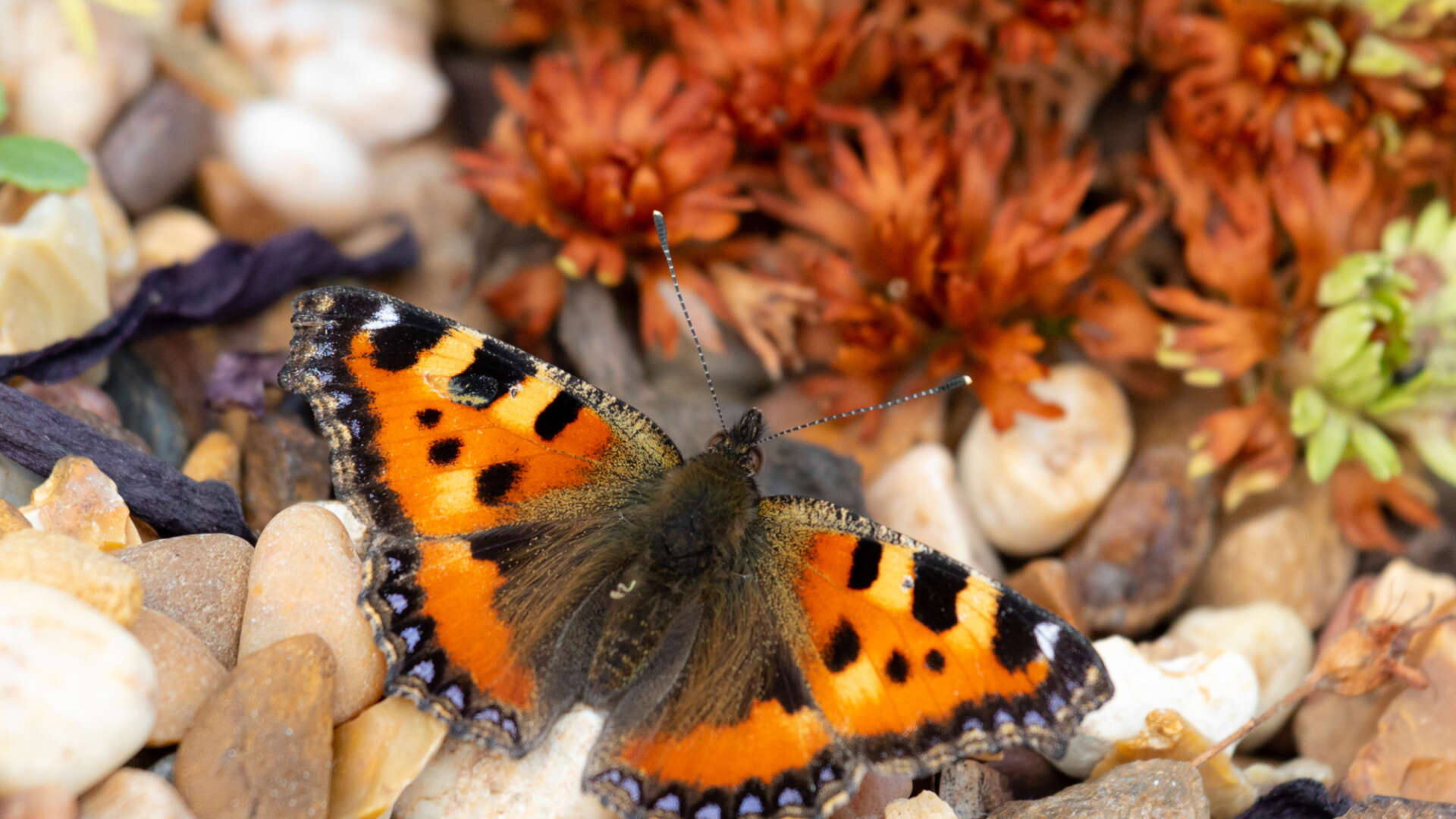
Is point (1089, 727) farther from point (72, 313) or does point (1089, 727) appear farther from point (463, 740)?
point (72, 313)

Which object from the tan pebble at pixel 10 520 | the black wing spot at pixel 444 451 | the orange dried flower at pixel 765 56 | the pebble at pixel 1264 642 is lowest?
the pebble at pixel 1264 642

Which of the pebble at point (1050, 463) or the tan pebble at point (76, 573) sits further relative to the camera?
the pebble at point (1050, 463)

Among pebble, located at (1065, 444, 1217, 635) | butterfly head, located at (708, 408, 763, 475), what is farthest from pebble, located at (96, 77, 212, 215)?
pebble, located at (1065, 444, 1217, 635)

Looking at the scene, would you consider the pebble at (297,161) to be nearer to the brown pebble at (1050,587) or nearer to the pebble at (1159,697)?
the brown pebble at (1050,587)

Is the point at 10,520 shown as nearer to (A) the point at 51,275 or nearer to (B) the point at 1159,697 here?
(A) the point at 51,275

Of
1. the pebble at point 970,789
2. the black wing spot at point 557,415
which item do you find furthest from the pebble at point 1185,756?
the black wing spot at point 557,415

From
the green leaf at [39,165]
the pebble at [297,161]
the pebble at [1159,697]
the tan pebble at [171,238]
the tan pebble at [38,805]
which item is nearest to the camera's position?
the tan pebble at [38,805]

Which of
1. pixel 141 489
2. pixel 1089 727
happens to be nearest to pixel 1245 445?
pixel 1089 727
